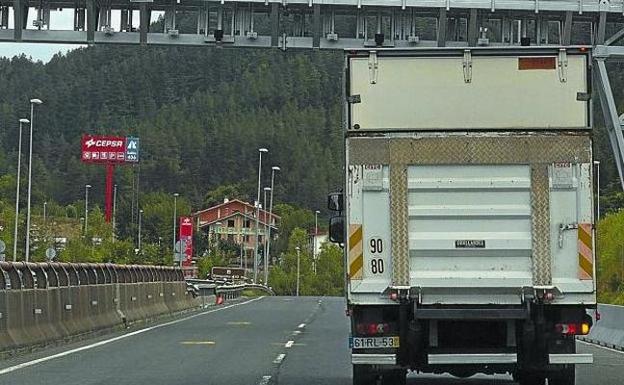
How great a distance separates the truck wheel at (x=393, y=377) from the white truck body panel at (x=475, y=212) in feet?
3.89

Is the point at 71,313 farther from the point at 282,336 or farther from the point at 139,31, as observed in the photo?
the point at 139,31

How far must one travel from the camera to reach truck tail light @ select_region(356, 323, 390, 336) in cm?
1269

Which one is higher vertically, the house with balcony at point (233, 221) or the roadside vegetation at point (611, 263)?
the house with balcony at point (233, 221)

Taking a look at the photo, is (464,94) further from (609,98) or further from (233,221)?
(233,221)

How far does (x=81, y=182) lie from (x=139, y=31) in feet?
497

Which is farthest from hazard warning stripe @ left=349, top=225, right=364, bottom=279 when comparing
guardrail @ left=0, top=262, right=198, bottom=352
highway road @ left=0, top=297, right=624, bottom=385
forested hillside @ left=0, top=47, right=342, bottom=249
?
forested hillside @ left=0, top=47, right=342, bottom=249

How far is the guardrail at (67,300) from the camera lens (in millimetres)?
21094

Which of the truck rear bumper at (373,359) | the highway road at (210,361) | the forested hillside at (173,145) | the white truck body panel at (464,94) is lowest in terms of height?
the highway road at (210,361)

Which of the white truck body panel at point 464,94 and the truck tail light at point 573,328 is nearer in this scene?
the truck tail light at point 573,328

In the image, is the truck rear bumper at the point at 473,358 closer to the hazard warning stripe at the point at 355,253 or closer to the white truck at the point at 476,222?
the white truck at the point at 476,222

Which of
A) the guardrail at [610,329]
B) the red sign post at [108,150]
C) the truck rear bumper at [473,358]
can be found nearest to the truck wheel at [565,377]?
the truck rear bumper at [473,358]

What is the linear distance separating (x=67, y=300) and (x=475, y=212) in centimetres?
1426

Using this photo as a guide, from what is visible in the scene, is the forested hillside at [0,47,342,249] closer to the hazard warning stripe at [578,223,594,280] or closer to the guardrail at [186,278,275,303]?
the guardrail at [186,278,275,303]

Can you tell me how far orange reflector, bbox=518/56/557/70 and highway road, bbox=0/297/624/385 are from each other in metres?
5.17
